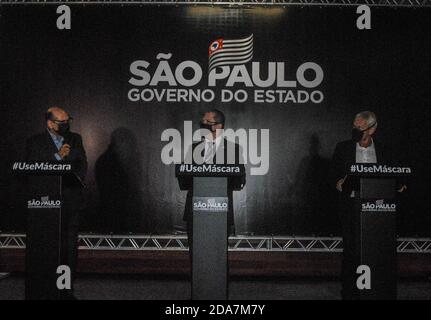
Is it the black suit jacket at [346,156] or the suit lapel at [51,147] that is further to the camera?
the black suit jacket at [346,156]

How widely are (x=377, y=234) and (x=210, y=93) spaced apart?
9.18ft

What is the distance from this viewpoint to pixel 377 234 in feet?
11.5

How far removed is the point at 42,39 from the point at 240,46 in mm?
2363

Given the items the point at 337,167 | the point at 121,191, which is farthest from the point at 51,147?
the point at 337,167

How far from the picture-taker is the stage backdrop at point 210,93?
554 cm

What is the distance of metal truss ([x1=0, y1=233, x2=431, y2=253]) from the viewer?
5477mm

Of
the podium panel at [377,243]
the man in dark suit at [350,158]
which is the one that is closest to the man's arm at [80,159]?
the man in dark suit at [350,158]

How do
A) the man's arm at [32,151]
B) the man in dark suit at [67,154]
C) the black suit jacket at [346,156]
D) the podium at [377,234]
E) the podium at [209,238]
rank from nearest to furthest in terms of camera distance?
the podium at [209,238]
the podium at [377,234]
the man in dark suit at [67,154]
the man's arm at [32,151]
the black suit jacket at [346,156]

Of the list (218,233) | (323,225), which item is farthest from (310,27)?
(218,233)

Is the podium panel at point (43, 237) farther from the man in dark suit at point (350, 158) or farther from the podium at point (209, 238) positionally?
the man in dark suit at point (350, 158)

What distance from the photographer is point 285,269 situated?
5.60 meters

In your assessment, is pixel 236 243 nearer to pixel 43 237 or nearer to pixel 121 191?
pixel 121 191

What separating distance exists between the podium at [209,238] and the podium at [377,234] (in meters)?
1.00

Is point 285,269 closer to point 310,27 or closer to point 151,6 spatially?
point 310,27
